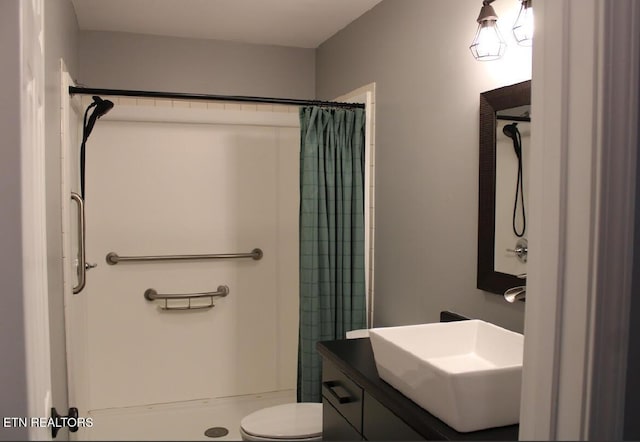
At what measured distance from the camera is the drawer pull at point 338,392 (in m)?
1.59

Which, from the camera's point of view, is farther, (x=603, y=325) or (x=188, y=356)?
(x=188, y=356)

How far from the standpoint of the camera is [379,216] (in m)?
2.45

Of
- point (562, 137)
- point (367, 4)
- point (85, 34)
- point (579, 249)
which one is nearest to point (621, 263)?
point (579, 249)

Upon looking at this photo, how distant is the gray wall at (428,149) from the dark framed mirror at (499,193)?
0.14ft

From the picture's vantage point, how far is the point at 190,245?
3055 mm

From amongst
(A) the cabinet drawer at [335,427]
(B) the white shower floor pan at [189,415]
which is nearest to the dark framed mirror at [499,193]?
(A) the cabinet drawer at [335,427]

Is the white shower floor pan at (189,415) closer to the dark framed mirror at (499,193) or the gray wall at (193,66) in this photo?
the dark framed mirror at (499,193)

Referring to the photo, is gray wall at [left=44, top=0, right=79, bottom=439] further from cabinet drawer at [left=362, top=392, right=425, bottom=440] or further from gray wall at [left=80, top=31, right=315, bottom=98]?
cabinet drawer at [left=362, top=392, right=425, bottom=440]

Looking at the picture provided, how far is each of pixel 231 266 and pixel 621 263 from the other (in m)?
2.69

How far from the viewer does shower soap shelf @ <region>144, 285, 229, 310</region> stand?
298 cm

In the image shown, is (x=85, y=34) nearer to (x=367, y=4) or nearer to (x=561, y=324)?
(x=367, y=4)

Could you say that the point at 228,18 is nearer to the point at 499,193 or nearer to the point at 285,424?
the point at 499,193

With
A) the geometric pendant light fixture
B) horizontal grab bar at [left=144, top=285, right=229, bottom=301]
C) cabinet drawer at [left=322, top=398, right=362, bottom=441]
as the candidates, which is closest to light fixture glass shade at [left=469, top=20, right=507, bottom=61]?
the geometric pendant light fixture

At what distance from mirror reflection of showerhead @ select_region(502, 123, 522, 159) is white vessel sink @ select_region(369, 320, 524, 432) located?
0.54 meters
